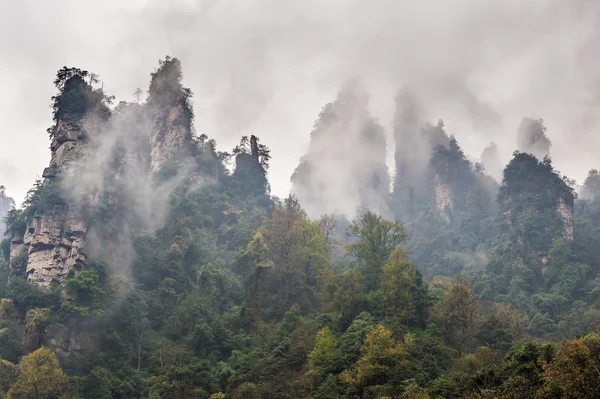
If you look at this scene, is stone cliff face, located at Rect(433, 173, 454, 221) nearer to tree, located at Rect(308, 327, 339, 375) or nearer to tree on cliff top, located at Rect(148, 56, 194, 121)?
tree on cliff top, located at Rect(148, 56, 194, 121)

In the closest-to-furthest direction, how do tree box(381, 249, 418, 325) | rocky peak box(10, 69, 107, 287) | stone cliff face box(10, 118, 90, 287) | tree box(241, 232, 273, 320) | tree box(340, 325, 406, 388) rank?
tree box(340, 325, 406, 388)
tree box(381, 249, 418, 325)
stone cliff face box(10, 118, 90, 287)
rocky peak box(10, 69, 107, 287)
tree box(241, 232, 273, 320)

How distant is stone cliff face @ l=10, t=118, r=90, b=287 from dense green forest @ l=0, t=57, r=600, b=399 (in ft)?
0.63

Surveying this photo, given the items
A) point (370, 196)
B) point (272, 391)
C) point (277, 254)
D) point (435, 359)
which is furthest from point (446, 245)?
point (272, 391)

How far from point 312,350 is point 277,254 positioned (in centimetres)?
1736

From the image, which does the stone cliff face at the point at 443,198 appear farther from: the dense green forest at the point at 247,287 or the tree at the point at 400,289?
the tree at the point at 400,289

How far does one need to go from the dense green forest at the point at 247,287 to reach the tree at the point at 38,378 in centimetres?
12

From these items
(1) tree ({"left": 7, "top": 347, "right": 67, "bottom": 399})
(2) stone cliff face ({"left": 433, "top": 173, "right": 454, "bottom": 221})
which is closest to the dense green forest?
Answer: (1) tree ({"left": 7, "top": 347, "right": 67, "bottom": 399})

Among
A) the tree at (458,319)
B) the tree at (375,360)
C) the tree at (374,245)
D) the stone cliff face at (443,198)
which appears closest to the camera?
the tree at (375,360)

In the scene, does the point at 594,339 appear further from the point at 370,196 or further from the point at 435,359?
the point at 370,196

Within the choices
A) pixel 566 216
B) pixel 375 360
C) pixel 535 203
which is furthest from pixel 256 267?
pixel 566 216

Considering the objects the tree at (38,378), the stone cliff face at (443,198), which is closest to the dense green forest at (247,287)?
the tree at (38,378)

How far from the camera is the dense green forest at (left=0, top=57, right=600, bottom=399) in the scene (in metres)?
34.7

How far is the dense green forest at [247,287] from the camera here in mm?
34719

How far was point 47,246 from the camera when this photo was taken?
48.6m
